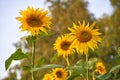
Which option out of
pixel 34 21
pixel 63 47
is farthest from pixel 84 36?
pixel 63 47

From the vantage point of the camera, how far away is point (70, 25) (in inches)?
790

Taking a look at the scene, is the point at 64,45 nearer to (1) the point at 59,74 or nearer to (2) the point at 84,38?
(1) the point at 59,74

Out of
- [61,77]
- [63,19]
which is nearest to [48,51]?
[63,19]

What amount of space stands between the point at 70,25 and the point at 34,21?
1787cm

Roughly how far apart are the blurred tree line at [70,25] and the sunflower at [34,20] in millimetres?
14729

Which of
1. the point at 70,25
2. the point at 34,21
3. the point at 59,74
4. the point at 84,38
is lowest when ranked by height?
the point at 59,74

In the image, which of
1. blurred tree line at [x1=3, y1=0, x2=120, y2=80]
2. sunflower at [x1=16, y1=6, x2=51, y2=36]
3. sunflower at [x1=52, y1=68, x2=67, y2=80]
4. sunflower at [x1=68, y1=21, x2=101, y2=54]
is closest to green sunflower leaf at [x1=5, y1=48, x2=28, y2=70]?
sunflower at [x1=16, y1=6, x2=51, y2=36]

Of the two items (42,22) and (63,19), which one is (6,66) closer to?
(42,22)

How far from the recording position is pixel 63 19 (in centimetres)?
2067

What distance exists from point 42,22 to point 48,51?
1767 centimetres

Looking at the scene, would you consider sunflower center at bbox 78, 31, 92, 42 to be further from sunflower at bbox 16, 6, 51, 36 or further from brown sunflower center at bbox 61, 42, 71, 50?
brown sunflower center at bbox 61, 42, 71, 50

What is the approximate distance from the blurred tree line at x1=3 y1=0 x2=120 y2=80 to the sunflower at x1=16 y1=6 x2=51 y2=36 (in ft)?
48.3

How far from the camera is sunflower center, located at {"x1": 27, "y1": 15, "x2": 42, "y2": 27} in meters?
2.18

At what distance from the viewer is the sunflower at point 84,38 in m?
2.08
